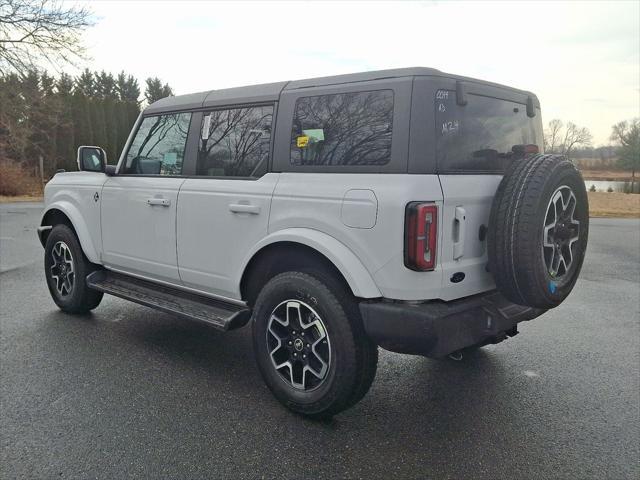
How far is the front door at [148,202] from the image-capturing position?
12.6ft

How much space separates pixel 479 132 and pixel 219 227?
1827mm

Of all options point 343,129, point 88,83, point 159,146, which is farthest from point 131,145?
point 88,83

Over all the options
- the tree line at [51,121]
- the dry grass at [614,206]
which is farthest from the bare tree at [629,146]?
the tree line at [51,121]

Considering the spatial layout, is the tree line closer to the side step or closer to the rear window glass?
the side step

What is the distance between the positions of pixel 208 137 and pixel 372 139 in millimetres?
1500

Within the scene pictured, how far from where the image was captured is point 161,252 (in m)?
3.91

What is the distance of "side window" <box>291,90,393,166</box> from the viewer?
2744 millimetres

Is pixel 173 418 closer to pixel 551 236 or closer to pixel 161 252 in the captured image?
pixel 161 252

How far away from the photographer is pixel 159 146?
4117 mm

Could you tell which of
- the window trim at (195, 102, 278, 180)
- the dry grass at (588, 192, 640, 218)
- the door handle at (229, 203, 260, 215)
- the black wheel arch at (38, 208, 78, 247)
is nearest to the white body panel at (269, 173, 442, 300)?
the door handle at (229, 203, 260, 215)

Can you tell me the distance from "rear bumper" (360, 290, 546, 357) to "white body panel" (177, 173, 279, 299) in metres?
0.98

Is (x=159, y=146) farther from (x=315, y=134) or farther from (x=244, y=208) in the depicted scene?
(x=315, y=134)

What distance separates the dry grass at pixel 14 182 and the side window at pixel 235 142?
2534 centimetres

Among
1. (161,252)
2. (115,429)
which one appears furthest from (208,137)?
(115,429)
